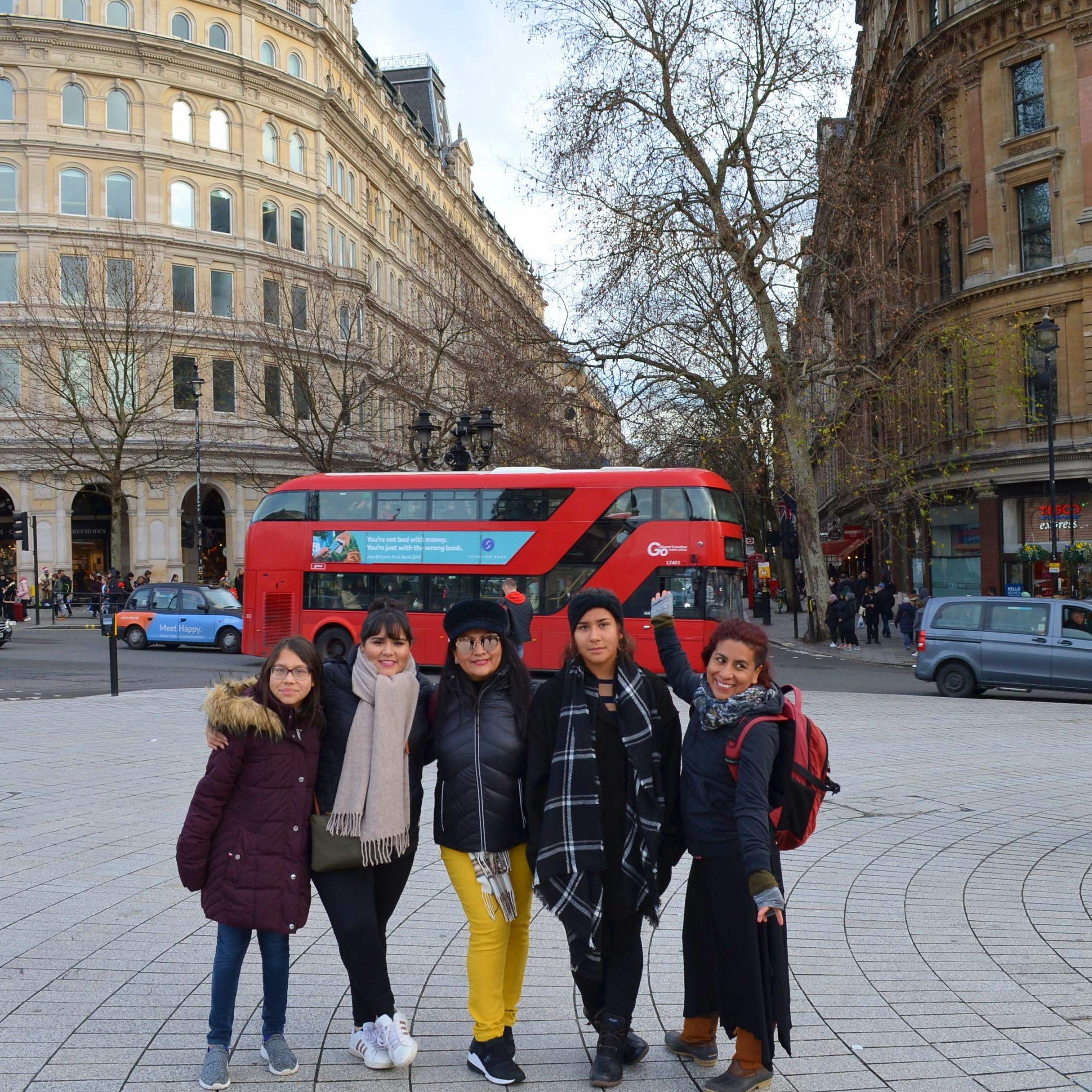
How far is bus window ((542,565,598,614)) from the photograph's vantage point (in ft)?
69.1

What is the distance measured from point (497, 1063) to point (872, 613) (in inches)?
1184

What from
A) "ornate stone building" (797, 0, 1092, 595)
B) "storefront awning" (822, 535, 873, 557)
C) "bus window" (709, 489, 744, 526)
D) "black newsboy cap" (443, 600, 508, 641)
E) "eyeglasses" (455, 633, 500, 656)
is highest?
"ornate stone building" (797, 0, 1092, 595)

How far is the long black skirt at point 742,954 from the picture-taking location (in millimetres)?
3893

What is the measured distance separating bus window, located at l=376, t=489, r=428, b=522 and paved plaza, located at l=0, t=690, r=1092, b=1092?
12.4 m

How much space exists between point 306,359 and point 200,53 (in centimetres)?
1718

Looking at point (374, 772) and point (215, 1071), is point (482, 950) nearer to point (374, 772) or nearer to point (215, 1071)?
point (374, 772)

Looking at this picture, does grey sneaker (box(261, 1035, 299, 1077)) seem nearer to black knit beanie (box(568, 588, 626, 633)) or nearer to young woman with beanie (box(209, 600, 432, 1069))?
young woman with beanie (box(209, 600, 432, 1069))

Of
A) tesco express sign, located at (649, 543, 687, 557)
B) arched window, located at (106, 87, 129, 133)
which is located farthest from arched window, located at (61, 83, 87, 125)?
tesco express sign, located at (649, 543, 687, 557)

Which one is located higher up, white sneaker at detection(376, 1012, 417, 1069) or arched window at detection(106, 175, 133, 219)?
arched window at detection(106, 175, 133, 219)

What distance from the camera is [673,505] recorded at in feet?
67.7

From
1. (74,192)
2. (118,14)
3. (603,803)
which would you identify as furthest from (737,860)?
(118,14)

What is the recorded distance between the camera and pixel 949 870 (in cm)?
719

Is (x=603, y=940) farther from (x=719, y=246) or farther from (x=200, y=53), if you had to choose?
(x=200, y=53)

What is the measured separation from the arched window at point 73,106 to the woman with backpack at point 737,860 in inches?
2020
